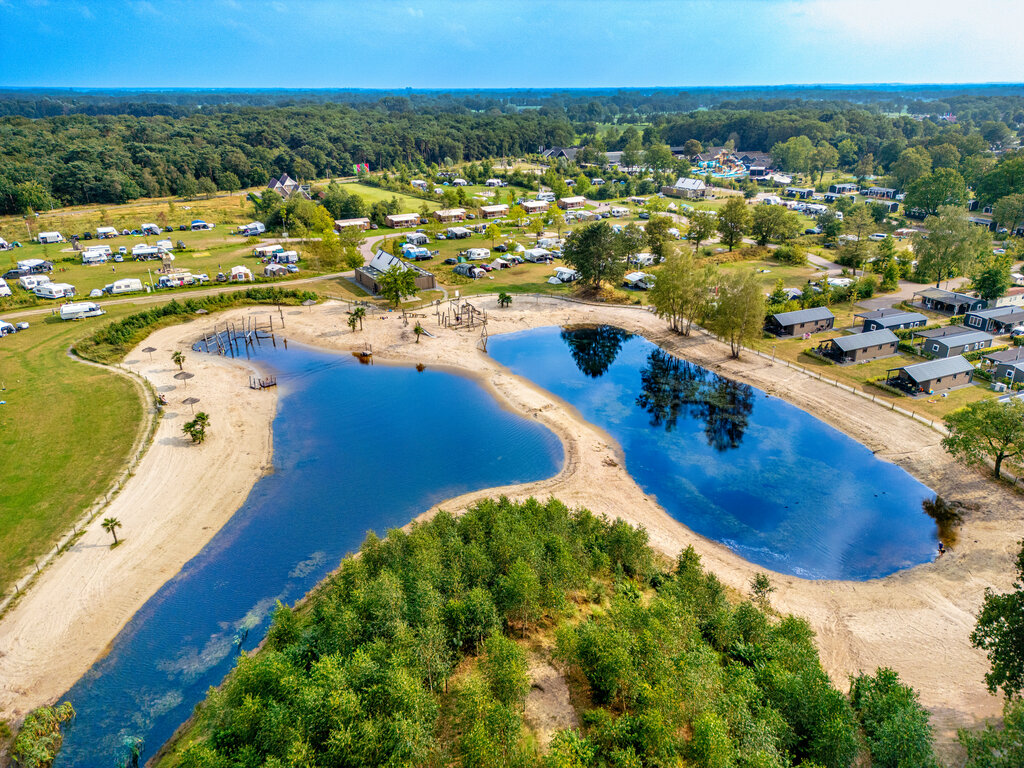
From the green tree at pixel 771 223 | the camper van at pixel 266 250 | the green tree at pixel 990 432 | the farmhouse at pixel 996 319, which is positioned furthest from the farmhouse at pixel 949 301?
the camper van at pixel 266 250

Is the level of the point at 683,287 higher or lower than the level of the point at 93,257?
lower

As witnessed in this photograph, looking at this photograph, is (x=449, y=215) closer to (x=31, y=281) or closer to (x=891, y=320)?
(x=31, y=281)

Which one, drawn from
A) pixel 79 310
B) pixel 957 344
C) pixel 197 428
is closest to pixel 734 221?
pixel 957 344

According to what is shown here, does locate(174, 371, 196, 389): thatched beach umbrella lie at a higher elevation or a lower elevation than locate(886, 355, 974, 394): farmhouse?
higher

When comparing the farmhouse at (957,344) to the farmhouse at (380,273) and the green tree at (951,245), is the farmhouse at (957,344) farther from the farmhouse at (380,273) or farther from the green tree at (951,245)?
the farmhouse at (380,273)

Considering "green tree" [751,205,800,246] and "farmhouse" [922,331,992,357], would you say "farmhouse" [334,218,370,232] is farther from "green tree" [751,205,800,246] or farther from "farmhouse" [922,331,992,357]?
"farmhouse" [922,331,992,357]

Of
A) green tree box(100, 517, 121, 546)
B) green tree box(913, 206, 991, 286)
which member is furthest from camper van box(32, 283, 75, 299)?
green tree box(913, 206, 991, 286)
